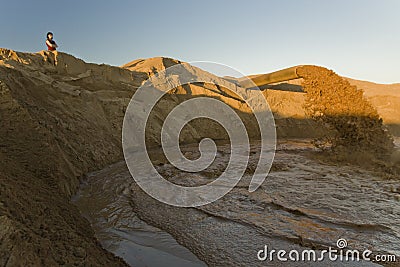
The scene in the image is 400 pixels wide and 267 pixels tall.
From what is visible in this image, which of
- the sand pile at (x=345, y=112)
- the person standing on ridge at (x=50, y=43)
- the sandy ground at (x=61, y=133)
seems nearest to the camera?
the sandy ground at (x=61, y=133)

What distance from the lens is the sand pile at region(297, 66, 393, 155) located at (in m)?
6.63

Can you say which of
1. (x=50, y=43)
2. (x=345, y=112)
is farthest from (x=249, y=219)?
(x=50, y=43)

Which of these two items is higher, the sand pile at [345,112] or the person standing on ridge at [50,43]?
the person standing on ridge at [50,43]

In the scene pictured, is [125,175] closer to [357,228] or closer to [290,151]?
[357,228]

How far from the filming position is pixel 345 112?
6.71 meters

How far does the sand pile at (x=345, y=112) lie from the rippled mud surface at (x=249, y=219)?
5.49ft

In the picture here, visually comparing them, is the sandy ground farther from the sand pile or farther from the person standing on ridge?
the sand pile

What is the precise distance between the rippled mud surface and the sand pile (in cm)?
167

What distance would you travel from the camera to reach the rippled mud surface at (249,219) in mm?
2689

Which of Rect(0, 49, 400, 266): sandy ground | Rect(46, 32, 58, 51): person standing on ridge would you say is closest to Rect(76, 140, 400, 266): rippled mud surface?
Rect(0, 49, 400, 266): sandy ground

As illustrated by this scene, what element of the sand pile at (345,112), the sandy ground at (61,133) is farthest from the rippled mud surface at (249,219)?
the sand pile at (345,112)

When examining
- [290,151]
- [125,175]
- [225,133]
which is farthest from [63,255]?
[225,133]

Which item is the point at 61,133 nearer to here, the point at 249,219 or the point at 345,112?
the point at 249,219

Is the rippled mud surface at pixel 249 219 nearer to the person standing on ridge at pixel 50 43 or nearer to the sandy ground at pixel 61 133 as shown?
the sandy ground at pixel 61 133
